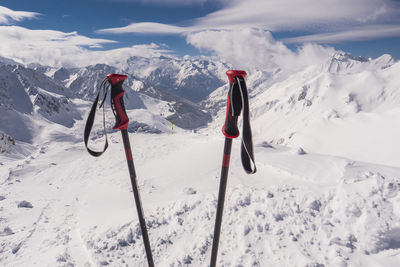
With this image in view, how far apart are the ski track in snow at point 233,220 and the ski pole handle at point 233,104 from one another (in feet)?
17.3

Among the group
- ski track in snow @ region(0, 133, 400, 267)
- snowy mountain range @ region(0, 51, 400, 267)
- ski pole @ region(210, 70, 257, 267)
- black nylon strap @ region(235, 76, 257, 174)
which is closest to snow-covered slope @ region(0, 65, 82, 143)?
snowy mountain range @ region(0, 51, 400, 267)

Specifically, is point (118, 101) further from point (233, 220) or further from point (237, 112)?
point (233, 220)

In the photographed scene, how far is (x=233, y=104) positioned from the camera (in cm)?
371

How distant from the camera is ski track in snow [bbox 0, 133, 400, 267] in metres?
7.61

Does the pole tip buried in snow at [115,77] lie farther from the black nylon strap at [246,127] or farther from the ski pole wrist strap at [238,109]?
the black nylon strap at [246,127]

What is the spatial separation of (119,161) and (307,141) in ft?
395

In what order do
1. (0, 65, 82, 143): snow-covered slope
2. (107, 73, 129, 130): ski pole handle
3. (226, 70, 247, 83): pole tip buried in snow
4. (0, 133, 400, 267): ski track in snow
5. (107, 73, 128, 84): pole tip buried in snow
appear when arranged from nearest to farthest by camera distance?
(226, 70, 247, 83): pole tip buried in snow
(107, 73, 128, 84): pole tip buried in snow
(107, 73, 129, 130): ski pole handle
(0, 133, 400, 267): ski track in snow
(0, 65, 82, 143): snow-covered slope

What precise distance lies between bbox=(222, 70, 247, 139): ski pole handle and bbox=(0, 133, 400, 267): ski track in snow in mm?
5276

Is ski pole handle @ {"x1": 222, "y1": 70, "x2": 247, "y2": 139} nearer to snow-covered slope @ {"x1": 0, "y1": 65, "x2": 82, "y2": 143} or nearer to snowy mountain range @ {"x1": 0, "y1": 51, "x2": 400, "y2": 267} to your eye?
snowy mountain range @ {"x1": 0, "y1": 51, "x2": 400, "y2": 267}

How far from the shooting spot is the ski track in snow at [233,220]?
761 centimetres

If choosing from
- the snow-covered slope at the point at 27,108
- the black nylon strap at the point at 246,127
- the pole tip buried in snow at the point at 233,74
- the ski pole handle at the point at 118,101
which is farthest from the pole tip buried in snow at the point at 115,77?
the snow-covered slope at the point at 27,108

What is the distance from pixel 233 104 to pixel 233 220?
6.20 m

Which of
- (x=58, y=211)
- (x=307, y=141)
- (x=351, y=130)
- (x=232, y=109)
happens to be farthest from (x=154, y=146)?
(x=307, y=141)

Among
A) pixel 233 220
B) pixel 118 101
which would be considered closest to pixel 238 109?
pixel 118 101
